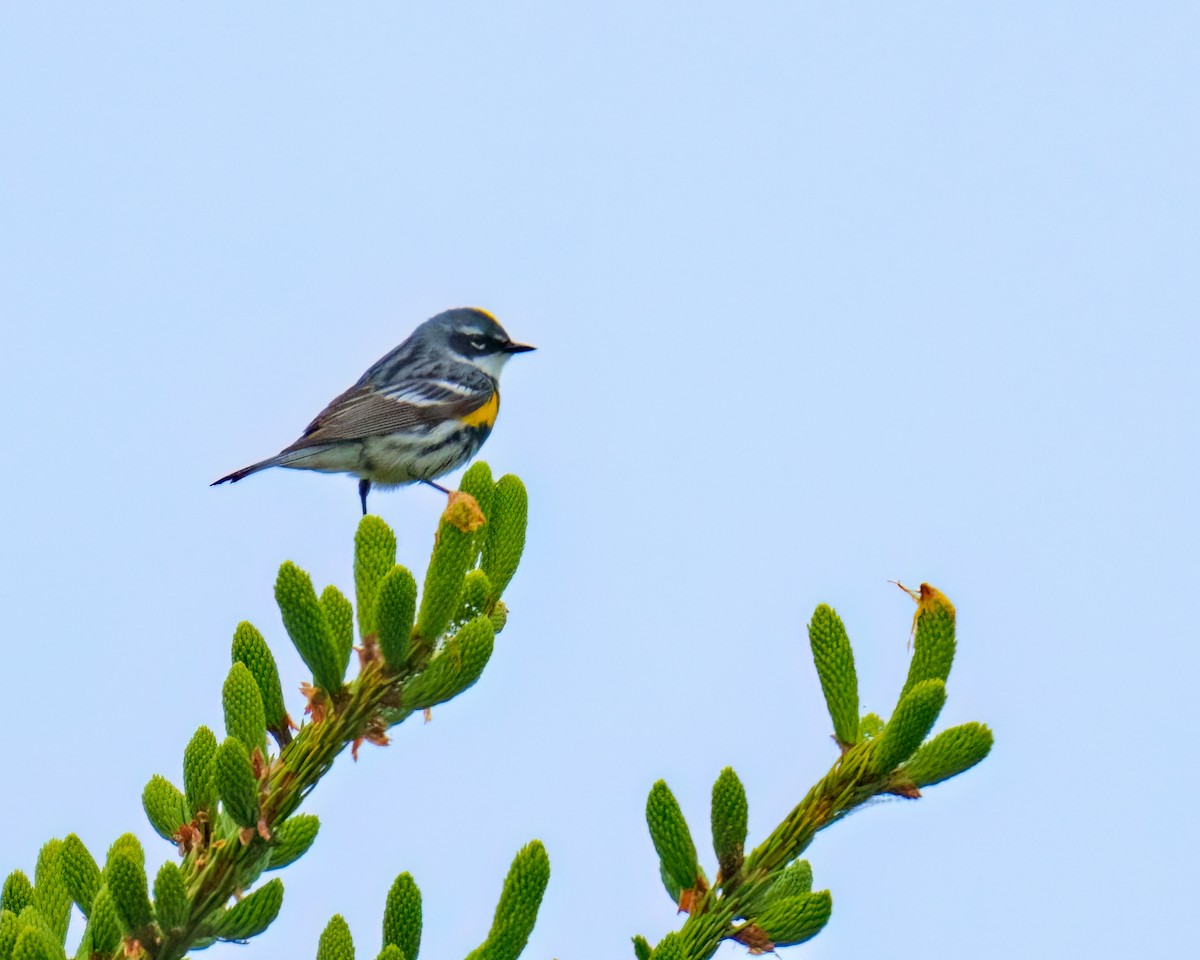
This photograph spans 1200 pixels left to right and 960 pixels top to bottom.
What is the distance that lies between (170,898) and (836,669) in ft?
4.46

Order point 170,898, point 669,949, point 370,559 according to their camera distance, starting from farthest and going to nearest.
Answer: point 370,559 < point 170,898 < point 669,949

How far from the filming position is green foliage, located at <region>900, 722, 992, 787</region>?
2672 mm

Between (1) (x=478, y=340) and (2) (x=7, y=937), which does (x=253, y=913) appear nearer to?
(2) (x=7, y=937)

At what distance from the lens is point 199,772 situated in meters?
2.79

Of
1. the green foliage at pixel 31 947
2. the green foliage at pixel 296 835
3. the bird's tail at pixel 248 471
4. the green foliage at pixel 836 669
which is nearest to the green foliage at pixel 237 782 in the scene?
the green foliage at pixel 296 835

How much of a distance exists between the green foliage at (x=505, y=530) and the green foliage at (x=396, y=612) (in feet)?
1.51

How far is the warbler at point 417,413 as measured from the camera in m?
8.87

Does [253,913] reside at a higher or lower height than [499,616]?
lower

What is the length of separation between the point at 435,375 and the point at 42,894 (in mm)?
7628

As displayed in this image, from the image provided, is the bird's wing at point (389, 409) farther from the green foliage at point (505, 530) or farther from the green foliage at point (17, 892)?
the green foliage at point (17, 892)

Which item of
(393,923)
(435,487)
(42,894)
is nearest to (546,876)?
(393,923)

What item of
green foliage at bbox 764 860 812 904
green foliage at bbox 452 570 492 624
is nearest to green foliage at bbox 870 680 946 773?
green foliage at bbox 764 860 812 904

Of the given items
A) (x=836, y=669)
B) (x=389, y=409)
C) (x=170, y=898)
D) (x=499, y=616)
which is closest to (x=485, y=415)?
(x=389, y=409)

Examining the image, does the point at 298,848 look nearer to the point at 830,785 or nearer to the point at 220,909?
the point at 220,909
